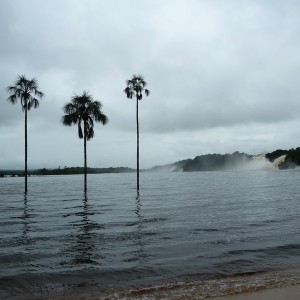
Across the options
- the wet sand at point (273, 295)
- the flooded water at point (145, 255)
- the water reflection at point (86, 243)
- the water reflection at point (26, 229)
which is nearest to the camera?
the wet sand at point (273, 295)

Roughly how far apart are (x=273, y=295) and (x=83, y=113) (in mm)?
40514

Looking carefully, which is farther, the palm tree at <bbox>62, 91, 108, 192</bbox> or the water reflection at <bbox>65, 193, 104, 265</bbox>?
the palm tree at <bbox>62, 91, 108, 192</bbox>

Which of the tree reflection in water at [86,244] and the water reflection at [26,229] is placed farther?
the water reflection at [26,229]

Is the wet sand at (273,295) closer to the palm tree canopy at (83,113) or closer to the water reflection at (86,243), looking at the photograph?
the water reflection at (86,243)

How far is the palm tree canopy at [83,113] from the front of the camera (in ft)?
149

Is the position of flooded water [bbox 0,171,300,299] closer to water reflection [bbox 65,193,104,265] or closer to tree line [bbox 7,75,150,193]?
water reflection [bbox 65,193,104,265]

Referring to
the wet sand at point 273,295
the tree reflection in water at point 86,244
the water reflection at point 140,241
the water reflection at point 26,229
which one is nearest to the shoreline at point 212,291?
the wet sand at point 273,295

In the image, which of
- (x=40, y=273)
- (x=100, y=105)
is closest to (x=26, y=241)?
(x=40, y=273)

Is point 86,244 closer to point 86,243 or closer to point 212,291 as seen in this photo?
point 86,243

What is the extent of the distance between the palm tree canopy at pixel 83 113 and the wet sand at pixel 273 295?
39.5m

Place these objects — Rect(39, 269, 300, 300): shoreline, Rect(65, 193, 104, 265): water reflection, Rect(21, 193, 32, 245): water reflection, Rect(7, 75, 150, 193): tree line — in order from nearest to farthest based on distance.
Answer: Rect(39, 269, 300, 300): shoreline → Rect(65, 193, 104, 265): water reflection → Rect(21, 193, 32, 245): water reflection → Rect(7, 75, 150, 193): tree line

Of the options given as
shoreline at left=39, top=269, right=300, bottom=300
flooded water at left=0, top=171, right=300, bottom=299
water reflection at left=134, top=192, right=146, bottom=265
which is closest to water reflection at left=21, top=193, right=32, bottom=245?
flooded water at left=0, top=171, right=300, bottom=299

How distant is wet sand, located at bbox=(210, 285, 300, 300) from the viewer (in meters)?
6.62

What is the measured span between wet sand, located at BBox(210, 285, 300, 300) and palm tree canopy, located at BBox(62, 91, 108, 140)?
3953 cm
